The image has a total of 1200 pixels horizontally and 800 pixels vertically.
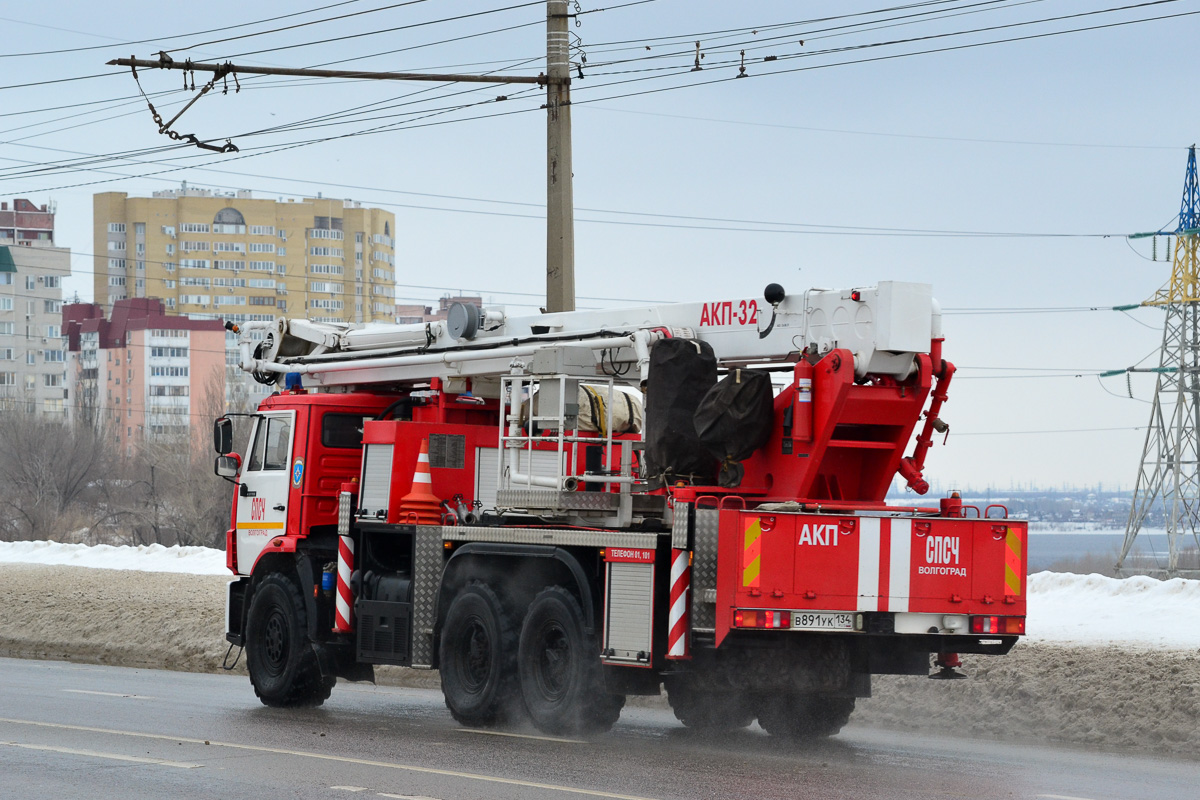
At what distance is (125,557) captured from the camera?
33.9 metres

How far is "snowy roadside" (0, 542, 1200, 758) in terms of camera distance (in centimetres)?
1402

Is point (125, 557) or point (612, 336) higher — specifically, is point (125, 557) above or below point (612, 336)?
below

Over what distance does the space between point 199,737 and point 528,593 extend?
2.82 m

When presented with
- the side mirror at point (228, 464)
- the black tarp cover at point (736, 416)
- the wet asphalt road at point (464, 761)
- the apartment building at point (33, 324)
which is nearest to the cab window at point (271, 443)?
the side mirror at point (228, 464)

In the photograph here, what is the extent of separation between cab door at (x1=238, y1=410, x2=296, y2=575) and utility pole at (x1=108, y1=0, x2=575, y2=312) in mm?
3327

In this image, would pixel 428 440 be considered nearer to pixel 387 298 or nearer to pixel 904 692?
pixel 904 692

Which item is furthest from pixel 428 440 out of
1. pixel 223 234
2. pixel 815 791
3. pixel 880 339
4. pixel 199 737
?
pixel 223 234

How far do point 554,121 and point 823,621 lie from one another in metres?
8.73

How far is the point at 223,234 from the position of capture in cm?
16512

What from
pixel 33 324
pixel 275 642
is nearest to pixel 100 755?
pixel 275 642

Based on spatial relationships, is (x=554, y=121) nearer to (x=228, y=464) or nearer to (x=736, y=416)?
(x=228, y=464)

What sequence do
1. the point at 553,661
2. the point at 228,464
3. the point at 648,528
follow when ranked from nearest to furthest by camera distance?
the point at 648,528, the point at 553,661, the point at 228,464

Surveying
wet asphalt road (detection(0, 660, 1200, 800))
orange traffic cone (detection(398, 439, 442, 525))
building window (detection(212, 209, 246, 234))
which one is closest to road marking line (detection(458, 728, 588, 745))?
wet asphalt road (detection(0, 660, 1200, 800))

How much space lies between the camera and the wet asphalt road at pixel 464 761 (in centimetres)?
977
